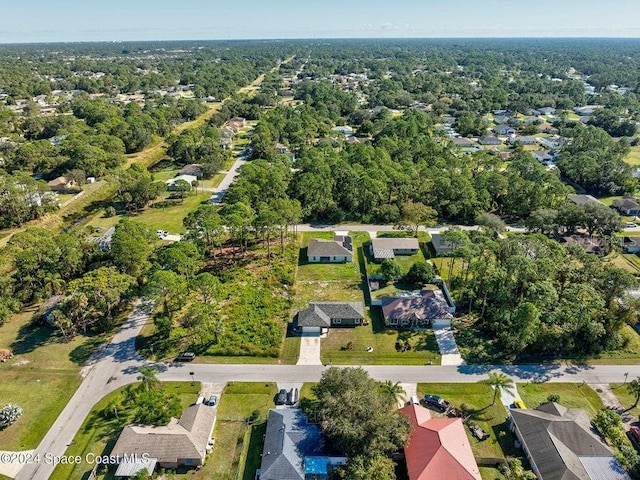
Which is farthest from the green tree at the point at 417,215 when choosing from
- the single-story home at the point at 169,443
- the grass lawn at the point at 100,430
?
the single-story home at the point at 169,443

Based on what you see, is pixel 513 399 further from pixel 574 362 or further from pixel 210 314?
pixel 210 314

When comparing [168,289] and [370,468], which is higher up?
[168,289]

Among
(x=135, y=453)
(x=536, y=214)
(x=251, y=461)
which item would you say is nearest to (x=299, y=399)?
(x=251, y=461)

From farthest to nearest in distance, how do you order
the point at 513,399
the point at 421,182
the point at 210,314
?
the point at 421,182 < the point at 210,314 < the point at 513,399

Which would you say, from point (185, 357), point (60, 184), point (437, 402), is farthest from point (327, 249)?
point (60, 184)

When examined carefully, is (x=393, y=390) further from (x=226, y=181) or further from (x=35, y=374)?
(x=226, y=181)
